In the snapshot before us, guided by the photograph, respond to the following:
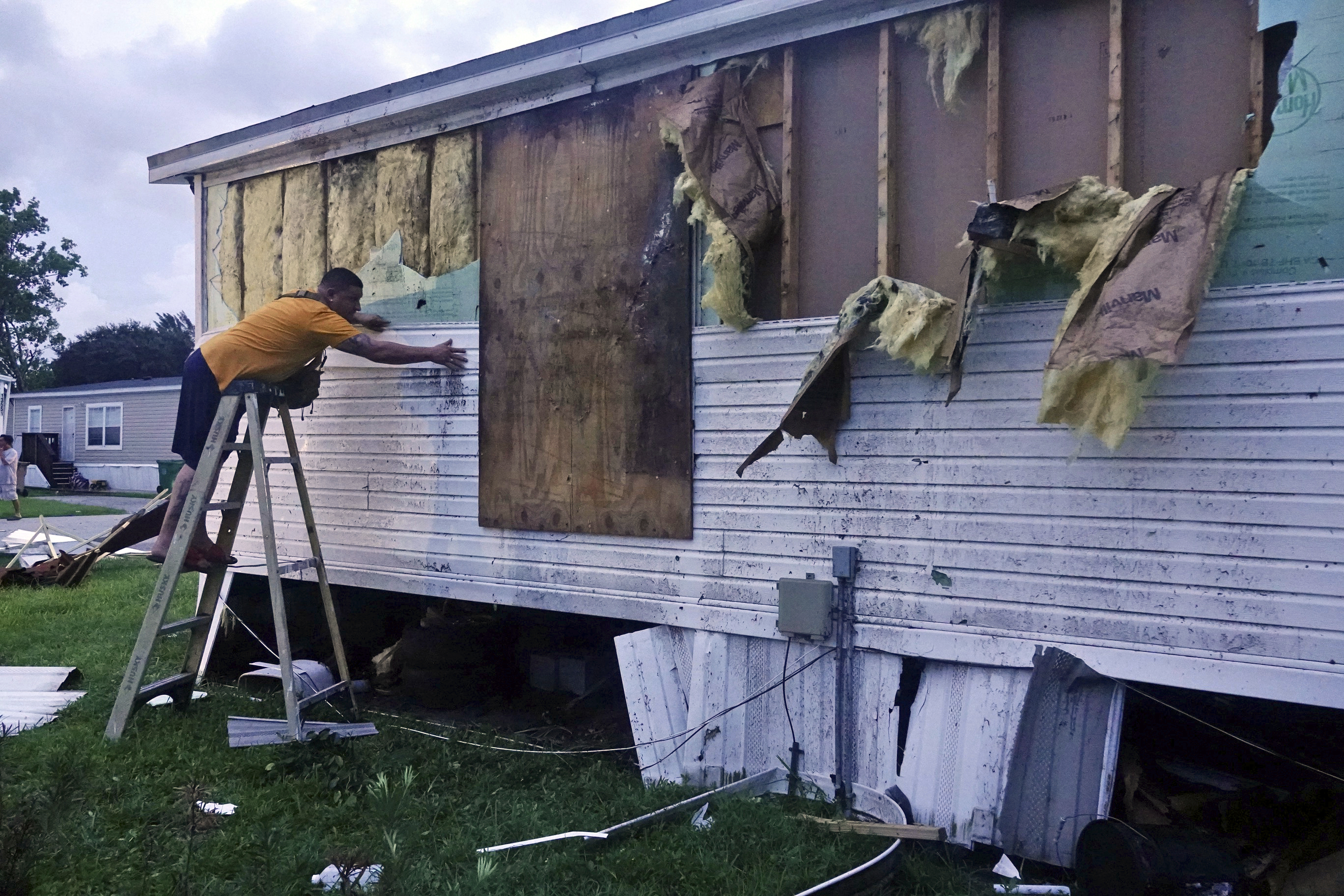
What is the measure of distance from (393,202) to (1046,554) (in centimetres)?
394

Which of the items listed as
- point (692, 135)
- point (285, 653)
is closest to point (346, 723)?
point (285, 653)

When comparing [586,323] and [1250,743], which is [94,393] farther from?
[1250,743]

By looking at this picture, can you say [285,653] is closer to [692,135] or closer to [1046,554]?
[692,135]

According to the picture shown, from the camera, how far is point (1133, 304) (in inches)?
115

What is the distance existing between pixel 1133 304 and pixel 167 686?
4.67m

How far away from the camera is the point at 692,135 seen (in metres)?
4.13

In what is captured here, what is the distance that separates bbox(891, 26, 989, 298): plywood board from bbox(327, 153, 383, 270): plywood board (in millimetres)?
3048

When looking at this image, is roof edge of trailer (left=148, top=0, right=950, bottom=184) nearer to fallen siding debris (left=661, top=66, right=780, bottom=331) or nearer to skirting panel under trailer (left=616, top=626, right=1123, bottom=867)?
fallen siding debris (left=661, top=66, right=780, bottom=331)

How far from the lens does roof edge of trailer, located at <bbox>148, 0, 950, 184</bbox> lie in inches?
158

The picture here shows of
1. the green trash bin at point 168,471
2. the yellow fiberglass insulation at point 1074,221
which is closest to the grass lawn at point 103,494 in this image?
the green trash bin at point 168,471

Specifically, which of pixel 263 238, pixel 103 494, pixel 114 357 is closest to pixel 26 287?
pixel 114 357

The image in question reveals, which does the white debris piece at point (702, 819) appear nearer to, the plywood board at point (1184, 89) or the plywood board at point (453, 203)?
the plywood board at point (1184, 89)

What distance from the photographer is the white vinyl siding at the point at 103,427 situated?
2884 cm

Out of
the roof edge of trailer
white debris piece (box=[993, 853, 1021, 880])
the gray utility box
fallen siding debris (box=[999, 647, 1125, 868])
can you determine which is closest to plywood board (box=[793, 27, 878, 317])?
the roof edge of trailer
